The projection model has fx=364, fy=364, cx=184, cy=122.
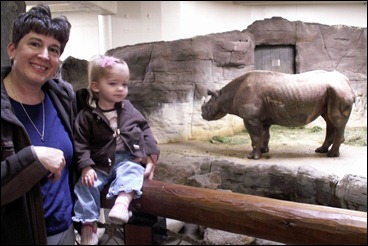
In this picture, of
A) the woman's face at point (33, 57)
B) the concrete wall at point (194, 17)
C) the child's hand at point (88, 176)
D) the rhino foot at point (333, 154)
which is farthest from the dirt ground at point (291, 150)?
the woman's face at point (33, 57)

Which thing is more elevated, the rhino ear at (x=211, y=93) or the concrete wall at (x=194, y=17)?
the concrete wall at (x=194, y=17)

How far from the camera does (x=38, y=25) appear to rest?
0.66 m

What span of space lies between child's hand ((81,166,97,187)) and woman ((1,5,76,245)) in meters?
0.04

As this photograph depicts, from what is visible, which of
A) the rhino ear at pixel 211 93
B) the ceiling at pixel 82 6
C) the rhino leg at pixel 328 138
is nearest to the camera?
the ceiling at pixel 82 6

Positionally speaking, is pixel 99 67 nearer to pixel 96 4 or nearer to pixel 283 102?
pixel 96 4

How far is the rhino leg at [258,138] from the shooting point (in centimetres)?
139

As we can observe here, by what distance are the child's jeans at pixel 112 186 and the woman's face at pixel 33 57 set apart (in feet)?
0.78

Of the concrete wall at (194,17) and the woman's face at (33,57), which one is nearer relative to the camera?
the woman's face at (33,57)

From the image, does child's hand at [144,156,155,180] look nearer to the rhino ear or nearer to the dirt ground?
the dirt ground

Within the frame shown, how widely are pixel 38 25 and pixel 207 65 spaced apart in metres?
0.96

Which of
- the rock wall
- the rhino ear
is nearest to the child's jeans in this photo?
the rock wall

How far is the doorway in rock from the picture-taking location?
4.28ft

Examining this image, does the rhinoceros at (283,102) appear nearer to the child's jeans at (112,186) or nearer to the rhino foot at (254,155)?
the rhino foot at (254,155)

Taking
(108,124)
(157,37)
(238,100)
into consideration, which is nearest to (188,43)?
(157,37)
